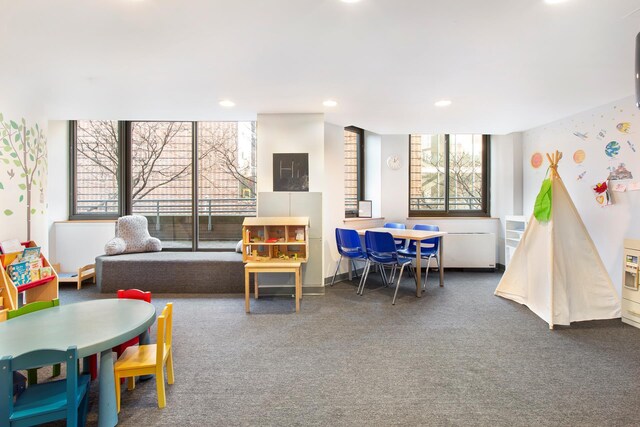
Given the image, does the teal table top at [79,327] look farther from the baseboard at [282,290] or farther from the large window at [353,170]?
the large window at [353,170]

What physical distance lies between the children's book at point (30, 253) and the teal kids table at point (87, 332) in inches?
62.4

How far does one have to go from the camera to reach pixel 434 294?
4.77 m

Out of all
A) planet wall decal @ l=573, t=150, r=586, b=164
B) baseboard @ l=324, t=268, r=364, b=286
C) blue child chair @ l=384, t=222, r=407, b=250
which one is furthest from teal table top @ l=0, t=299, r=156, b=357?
planet wall decal @ l=573, t=150, r=586, b=164

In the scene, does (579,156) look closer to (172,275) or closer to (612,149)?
(612,149)

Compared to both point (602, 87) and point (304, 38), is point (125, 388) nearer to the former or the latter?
point (304, 38)

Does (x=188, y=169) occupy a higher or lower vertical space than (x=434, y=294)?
higher

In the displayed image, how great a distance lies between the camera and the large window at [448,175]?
6.57 metres

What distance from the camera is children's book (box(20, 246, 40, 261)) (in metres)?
3.50

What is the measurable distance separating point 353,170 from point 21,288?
4987mm

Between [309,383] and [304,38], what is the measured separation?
2591 millimetres

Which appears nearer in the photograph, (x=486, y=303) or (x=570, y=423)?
(x=570, y=423)

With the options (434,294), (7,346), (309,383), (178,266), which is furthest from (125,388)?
(434,294)

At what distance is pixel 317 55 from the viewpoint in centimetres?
285

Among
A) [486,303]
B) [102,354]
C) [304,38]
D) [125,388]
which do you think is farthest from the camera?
[486,303]
